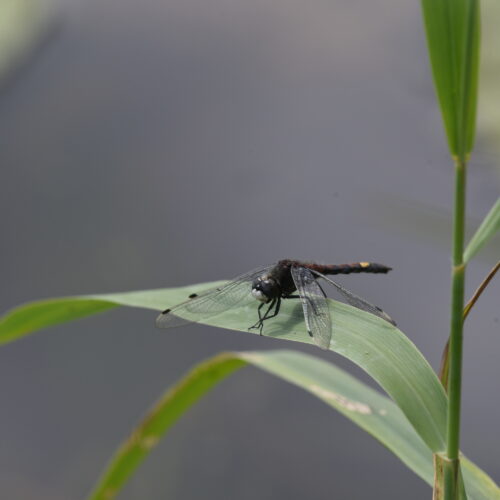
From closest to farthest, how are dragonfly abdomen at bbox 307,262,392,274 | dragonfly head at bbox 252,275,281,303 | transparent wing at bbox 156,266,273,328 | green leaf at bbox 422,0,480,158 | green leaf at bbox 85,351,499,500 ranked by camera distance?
1. green leaf at bbox 422,0,480,158
2. green leaf at bbox 85,351,499,500
3. transparent wing at bbox 156,266,273,328
4. dragonfly head at bbox 252,275,281,303
5. dragonfly abdomen at bbox 307,262,392,274

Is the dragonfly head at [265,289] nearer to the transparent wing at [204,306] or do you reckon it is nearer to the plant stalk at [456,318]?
the transparent wing at [204,306]

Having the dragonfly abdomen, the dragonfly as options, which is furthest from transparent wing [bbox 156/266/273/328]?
the dragonfly abdomen

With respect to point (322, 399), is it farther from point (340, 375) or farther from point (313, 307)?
point (313, 307)

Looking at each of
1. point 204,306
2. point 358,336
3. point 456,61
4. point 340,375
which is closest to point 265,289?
point 204,306

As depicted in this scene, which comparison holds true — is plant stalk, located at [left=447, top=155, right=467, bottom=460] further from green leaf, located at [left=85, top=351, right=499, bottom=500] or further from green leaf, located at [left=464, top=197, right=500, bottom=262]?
green leaf, located at [left=85, top=351, right=499, bottom=500]

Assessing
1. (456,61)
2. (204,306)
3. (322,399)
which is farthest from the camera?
(204,306)

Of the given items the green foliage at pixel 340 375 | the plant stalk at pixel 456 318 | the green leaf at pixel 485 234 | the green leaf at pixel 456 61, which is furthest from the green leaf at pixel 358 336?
the green leaf at pixel 456 61

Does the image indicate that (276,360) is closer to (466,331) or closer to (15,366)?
(466,331)

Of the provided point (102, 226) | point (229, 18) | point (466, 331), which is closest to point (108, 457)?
point (102, 226)

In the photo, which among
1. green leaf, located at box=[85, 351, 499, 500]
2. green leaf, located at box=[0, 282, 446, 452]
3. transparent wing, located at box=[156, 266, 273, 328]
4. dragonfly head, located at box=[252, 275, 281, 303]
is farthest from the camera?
dragonfly head, located at box=[252, 275, 281, 303]
